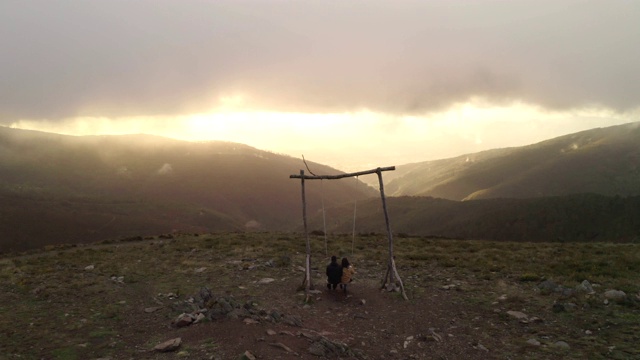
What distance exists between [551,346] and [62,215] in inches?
3594

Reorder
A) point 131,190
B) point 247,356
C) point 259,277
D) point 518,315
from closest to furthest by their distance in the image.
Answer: point 247,356 → point 518,315 → point 259,277 → point 131,190

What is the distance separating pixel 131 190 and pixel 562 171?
151 m

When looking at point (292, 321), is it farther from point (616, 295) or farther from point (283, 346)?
point (616, 295)

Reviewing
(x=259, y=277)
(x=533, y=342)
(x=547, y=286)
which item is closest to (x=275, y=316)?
(x=259, y=277)

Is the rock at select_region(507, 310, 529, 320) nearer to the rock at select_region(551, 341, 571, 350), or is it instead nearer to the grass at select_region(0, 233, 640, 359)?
the grass at select_region(0, 233, 640, 359)

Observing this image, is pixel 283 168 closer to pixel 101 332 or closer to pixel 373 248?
pixel 373 248

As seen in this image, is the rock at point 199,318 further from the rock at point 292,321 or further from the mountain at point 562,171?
the mountain at point 562,171

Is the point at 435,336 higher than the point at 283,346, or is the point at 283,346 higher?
the point at 283,346

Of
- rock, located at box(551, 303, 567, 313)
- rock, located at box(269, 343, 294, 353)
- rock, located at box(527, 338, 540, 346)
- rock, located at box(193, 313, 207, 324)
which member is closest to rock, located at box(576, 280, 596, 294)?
rock, located at box(551, 303, 567, 313)

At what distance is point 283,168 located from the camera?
18812cm

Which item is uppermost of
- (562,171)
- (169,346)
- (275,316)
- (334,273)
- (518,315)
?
(562,171)

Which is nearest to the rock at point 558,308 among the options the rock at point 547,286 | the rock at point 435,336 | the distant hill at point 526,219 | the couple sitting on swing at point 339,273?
the rock at point 547,286

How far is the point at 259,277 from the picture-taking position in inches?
756

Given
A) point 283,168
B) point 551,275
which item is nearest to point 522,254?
point 551,275
